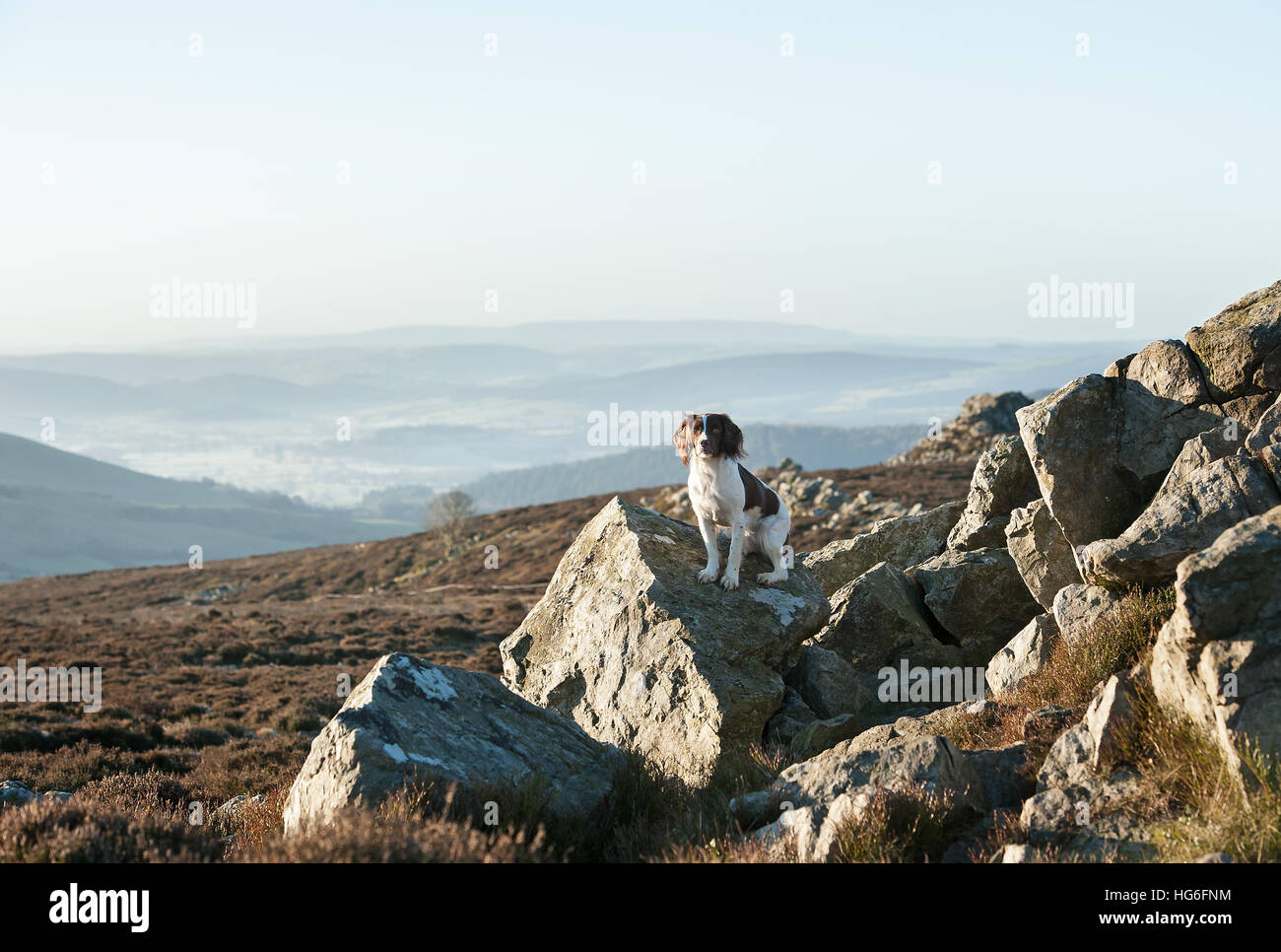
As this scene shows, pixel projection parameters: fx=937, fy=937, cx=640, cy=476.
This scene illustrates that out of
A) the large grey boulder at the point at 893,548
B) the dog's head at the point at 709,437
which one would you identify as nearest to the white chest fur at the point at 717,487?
the dog's head at the point at 709,437

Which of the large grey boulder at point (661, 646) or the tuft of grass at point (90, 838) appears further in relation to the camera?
the large grey boulder at point (661, 646)

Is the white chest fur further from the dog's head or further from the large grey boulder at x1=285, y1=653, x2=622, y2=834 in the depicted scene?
the large grey boulder at x1=285, y1=653, x2=622, y2=834

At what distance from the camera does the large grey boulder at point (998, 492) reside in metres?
12.2

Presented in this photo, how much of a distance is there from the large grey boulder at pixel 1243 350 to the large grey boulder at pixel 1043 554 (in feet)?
6.70

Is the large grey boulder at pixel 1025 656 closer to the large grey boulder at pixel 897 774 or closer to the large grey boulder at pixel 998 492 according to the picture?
the large grey boulder at pixel 897 774

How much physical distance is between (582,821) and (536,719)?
4.18ft

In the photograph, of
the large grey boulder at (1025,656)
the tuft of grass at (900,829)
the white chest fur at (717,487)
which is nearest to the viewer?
the tuft of grass at (900,829)

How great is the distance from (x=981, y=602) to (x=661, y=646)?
4.44 m

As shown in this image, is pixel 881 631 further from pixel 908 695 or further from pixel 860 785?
pixel 860 785

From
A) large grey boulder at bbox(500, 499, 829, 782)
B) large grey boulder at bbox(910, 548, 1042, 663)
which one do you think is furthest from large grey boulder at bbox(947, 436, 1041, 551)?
large grey boulder at bbox(500, 499, 829, 782)

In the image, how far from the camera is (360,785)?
248 inches
